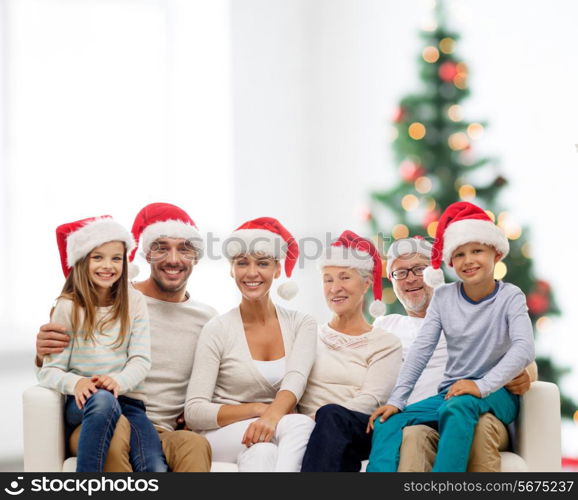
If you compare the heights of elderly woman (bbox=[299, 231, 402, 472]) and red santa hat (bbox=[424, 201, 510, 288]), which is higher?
red santa hat (bbox=[424, 201, 510, 288])

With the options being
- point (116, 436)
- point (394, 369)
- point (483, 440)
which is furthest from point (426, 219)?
point (116, 436)

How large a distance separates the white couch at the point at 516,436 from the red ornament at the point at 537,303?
151cm

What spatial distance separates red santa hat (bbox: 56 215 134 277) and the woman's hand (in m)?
0.73

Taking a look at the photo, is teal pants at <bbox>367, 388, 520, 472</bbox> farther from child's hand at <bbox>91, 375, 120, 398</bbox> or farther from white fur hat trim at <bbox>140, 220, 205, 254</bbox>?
white fur hat trim at <bbox>140, 220, 205, 254</bbox>

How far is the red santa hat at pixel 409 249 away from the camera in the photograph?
9.37 feet

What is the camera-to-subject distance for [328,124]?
5691mm

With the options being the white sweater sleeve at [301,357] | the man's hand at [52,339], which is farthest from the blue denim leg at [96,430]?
the white sweater sleeve at [301,357]

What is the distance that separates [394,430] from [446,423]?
18 centimetres

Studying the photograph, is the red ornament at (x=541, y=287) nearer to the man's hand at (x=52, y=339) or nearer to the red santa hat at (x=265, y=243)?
the red santa hat at (x=265, y=243)

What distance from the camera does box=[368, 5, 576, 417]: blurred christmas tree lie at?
408cm

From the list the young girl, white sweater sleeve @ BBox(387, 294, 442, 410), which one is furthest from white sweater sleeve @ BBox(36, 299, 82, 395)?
white sweater sleeve @ BBox(387, 294, 442, 410)

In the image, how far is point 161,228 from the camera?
9.07 feet

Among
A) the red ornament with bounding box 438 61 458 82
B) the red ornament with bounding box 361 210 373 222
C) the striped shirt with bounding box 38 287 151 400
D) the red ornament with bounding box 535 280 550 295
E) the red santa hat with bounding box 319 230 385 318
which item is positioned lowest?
the striped shirt with bounding box 38 287 151 400

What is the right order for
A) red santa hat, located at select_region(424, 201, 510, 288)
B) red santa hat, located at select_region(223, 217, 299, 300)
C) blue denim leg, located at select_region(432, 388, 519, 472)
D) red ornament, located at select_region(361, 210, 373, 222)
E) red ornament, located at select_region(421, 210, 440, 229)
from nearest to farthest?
1. blue denim leg, located at select_region(432, 388, 519, 472)
2. red santa hat, located at select_region(424, 201, 510, 288)
3. red santa hat, located at select_region(223, 217, 299, 300)
4. red ornament, located at select_region(421, 210, 440, 229)
5. red ornament, located at select_region(361, 210, 373, 222)
